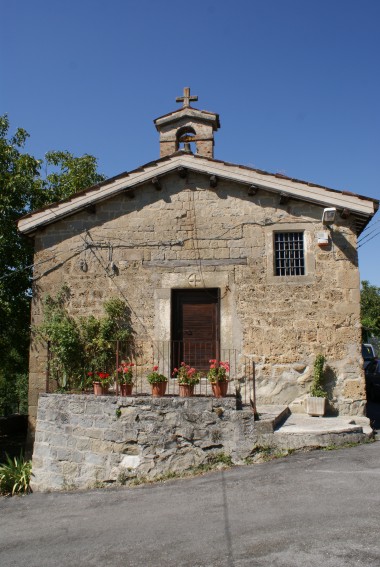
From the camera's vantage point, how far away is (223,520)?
19.5 ft

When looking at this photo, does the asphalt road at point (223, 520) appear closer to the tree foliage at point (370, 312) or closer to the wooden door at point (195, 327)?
the wooden door at point (195, 327)

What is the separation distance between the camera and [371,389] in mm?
17016

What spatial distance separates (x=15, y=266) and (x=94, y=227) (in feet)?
11.9

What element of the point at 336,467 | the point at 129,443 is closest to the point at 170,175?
the point at 129,443

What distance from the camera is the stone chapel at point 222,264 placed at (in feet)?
32.8

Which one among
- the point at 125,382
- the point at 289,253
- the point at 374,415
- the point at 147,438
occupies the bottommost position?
the point at 374,415

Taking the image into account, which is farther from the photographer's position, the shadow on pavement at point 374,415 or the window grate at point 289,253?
the shadow on pavement at point 374,415

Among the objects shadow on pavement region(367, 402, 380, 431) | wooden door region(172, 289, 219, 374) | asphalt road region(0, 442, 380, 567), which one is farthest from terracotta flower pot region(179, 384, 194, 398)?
shadow on pavement region(367, 402, 380, 431)

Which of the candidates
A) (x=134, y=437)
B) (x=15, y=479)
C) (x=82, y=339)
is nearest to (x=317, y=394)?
(x=134, y=437)

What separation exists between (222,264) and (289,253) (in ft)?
4.84

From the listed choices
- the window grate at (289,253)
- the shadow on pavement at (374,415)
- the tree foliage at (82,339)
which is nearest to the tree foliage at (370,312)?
the shadow on pavement at (374,415)

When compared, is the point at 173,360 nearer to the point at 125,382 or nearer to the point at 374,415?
the point at 125,382

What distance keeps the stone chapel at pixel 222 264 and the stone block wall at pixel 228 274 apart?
22mm

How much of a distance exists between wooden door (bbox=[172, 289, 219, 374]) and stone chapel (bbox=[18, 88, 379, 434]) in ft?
0.08
